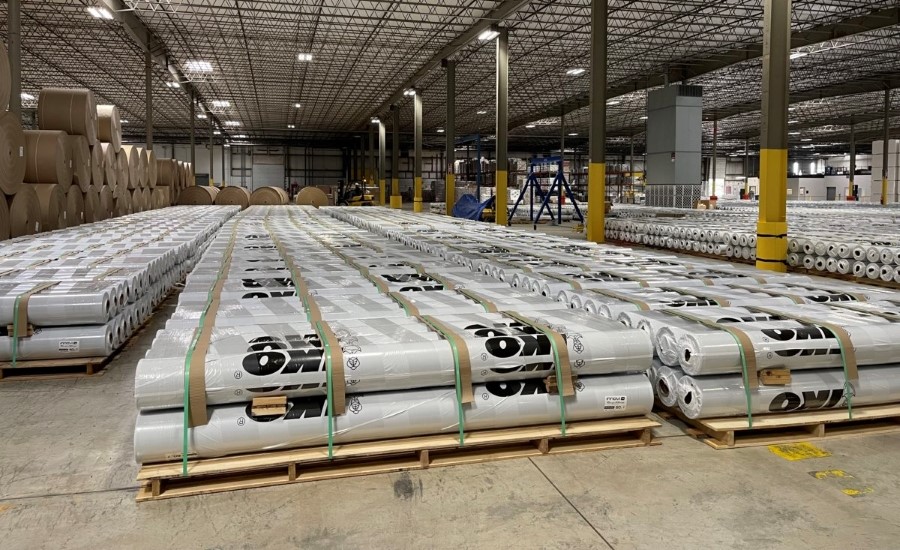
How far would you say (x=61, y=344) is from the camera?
5215mm

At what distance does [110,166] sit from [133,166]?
8.43ft

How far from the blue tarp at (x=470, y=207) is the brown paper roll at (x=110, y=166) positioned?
11892 millimetres

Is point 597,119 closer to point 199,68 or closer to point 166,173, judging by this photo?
point 166,173

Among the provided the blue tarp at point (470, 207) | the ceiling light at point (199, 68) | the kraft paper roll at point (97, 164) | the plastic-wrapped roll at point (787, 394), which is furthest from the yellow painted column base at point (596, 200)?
the ceiling light at point (199, 68)

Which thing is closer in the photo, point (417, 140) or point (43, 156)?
point (43, 156)

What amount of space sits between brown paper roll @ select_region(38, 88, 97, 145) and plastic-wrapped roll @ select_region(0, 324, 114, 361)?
7.50 meters

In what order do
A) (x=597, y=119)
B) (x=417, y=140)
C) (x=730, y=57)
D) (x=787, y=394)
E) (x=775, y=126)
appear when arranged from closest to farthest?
(x=787, y=394)
(x=775, y=126)
(x=597, y=119)
(x=730, y=57)
(x=417, y=140)

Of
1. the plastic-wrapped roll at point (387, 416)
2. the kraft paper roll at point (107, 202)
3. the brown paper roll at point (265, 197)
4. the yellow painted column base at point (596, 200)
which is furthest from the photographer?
the brown paper roll at point (265, 197)

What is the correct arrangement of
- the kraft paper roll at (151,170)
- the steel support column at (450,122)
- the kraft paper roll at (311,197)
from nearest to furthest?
the kraft paper roll at (151,170) → the steel support column at (450,122) → the kraft paper roll at (311,197)

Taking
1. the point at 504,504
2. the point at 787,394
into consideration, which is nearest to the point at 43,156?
Result: the point at 504,504

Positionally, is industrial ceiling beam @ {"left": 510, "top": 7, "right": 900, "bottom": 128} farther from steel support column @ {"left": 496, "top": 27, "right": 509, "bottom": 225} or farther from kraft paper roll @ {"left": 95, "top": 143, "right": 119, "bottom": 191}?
kraft paper roll @ {"left": 95, "top": 143, "right": 119, "bottom": 191}

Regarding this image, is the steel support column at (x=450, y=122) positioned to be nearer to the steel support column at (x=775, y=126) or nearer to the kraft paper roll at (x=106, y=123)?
the kraft paper roll at (x=106, y=123)

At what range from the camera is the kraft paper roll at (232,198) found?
25142mm

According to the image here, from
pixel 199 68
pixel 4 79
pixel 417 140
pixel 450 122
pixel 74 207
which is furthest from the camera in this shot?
pixel 417 140
